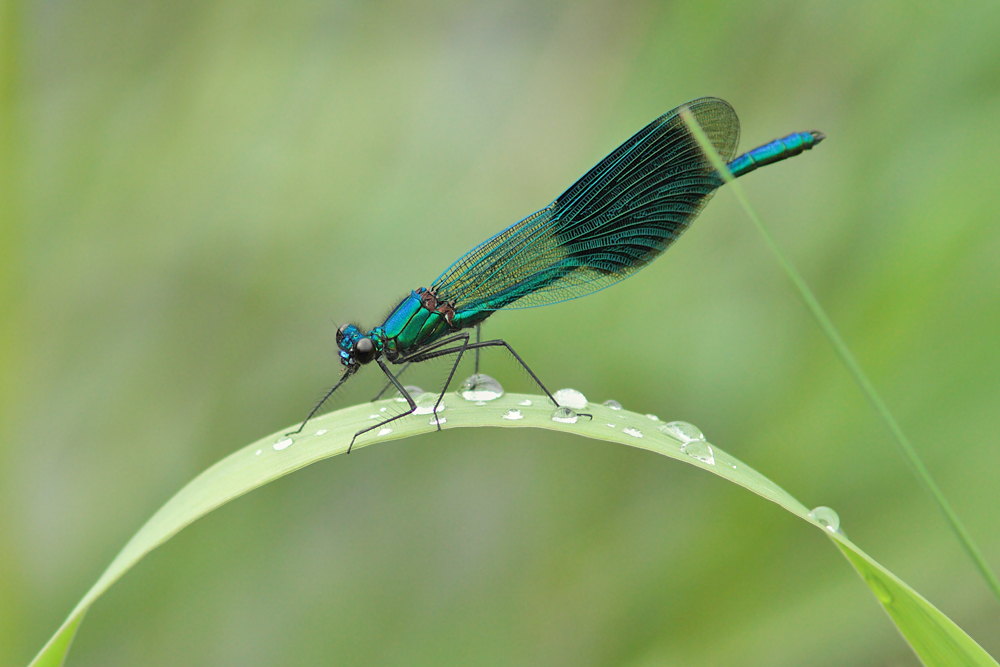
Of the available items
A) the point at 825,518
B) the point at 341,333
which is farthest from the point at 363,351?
the point at 825,518

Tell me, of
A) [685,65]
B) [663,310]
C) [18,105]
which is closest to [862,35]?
[685,65]

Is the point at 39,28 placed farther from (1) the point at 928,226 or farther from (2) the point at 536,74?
(1) the point at 928,226

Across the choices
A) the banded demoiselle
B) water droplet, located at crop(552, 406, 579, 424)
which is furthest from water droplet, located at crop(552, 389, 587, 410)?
the banded demoiselle

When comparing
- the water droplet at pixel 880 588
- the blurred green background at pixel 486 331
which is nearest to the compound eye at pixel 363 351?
the blurred green background at pixel 486 331

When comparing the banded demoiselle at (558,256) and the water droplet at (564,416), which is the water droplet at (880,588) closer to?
the water droplet at (564,416)

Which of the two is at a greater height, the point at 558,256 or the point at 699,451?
the point at 558,256

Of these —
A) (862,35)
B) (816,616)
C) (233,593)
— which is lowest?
(816,616)

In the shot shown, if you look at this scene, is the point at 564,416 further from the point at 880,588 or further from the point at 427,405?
the point at 880,588
